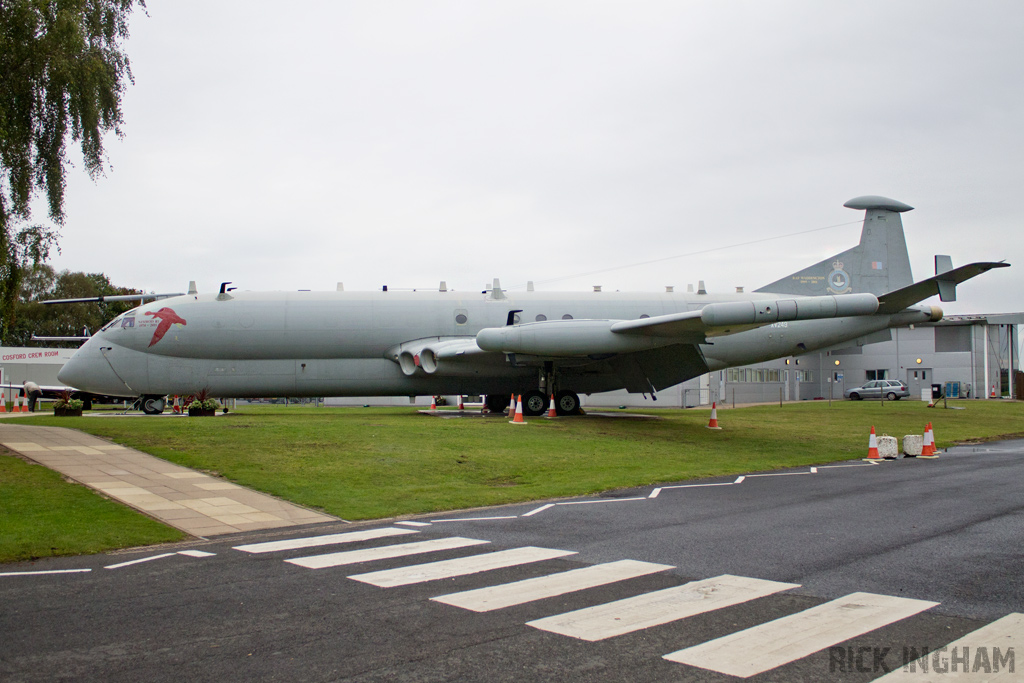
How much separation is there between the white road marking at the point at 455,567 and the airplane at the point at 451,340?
14.8 m

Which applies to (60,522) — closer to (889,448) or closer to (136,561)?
(136,561)

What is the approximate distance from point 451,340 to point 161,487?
15024 millimetres

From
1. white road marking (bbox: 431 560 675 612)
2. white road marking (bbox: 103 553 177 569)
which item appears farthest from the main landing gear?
white road marking (bbox: 431 560 675 612)

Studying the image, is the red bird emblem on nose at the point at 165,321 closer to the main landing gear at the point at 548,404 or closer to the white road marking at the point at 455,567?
the main landing gear at the point at 548,404

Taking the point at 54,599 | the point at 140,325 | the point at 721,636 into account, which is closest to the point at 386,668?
the point at 721,636

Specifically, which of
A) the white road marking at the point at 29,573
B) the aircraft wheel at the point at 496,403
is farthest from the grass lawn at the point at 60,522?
the aircraft wheel at the point at 496,403

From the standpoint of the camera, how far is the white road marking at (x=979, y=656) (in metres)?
4.26

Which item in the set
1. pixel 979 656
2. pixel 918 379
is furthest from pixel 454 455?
pixel 918 379

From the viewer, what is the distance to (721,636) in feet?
16.3

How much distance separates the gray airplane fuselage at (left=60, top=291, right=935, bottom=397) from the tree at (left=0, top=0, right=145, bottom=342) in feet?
28.1

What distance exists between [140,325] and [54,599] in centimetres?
2050

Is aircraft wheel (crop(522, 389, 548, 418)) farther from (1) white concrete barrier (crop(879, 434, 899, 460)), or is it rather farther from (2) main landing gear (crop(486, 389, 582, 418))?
(1) white concrete barrier (crop(879, 434, 899, 460))

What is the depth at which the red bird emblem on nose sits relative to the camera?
2453 centimetres

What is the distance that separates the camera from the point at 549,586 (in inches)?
248
